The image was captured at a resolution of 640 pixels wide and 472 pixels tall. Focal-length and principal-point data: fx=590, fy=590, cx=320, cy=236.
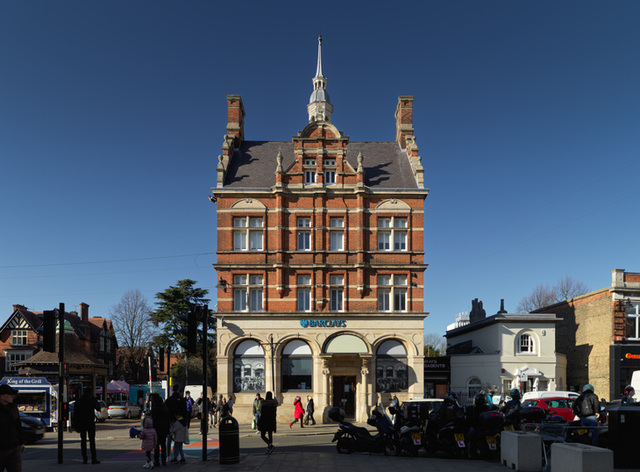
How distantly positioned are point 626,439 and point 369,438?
23.9 feet

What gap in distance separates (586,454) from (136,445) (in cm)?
→ 1691

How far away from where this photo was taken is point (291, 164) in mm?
35469

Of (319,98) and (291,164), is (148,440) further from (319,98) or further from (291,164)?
(319,98)

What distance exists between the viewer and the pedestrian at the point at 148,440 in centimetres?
1456

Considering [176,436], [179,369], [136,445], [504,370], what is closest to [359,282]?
[504,370]

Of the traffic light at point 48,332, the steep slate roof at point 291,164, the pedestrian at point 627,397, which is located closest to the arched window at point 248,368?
the steep slate roof at point 291,164

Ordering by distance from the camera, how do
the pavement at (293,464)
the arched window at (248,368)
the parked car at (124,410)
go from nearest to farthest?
the pavement at (293,464) < the arched window at (248,368) < the parked car at (124,410)

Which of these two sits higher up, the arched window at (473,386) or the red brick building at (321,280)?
the red brick building at (321,280)

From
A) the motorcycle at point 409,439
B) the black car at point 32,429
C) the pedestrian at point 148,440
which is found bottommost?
the black car at point 32,429

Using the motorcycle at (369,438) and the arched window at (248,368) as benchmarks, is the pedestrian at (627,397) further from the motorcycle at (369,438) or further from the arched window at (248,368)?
the arched window at (248,368)

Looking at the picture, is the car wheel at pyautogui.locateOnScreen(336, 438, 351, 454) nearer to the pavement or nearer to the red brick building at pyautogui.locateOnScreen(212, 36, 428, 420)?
the pavement

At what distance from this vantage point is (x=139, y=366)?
6838cm

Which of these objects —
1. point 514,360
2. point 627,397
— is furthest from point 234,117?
point 627,397

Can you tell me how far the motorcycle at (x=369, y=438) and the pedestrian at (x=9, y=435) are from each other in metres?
9.30
